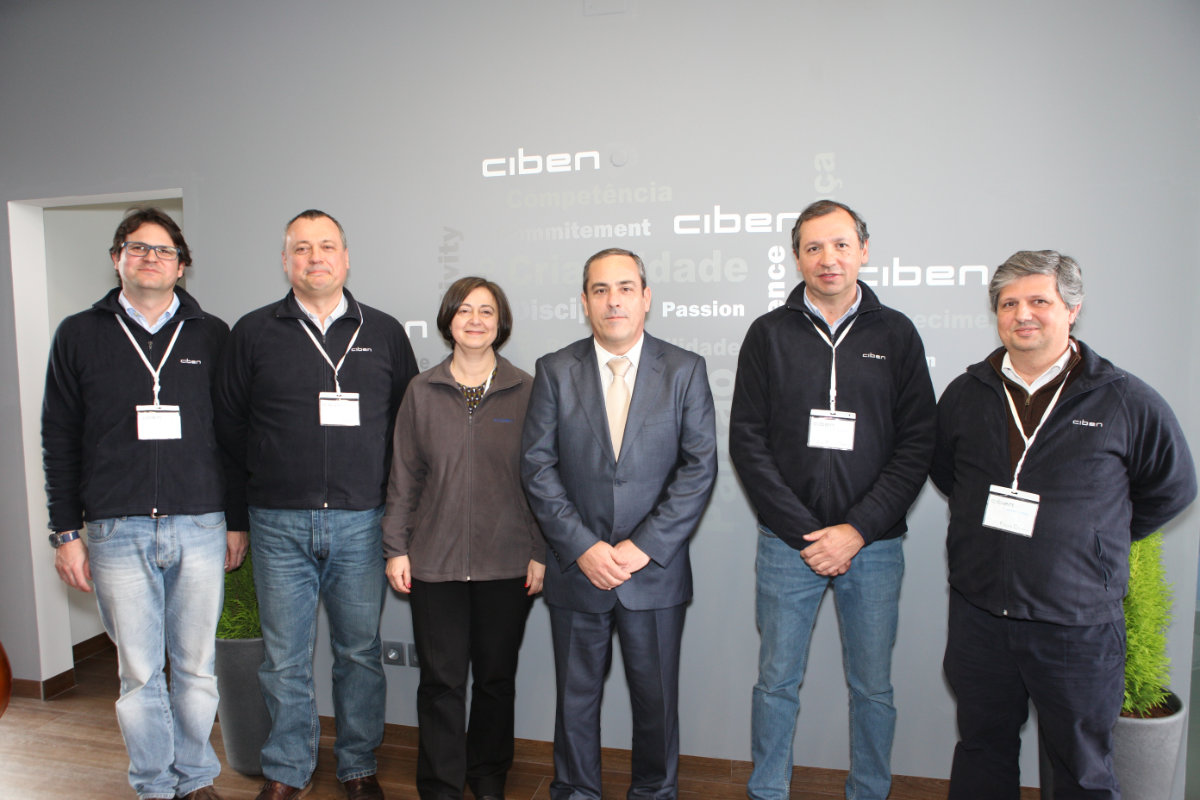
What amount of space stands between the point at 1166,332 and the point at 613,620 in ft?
7.02

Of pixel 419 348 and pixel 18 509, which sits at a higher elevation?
pixel 419 348

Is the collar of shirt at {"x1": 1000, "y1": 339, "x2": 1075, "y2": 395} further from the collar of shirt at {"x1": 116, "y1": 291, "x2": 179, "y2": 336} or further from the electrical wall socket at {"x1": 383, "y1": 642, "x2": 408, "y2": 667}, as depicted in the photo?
the collar of shirt at {"x1": 116, "y1": 291, "x2": 179, "y2": 336}

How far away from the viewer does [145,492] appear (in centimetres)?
224

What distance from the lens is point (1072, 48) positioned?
2.37m

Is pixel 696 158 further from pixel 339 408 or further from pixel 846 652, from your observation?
pixel 846 652

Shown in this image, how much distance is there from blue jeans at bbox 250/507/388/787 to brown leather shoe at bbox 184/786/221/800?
0.17 m

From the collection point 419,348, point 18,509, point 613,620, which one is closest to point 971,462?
point 613,620

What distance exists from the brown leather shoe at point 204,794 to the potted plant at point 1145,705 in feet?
8.96

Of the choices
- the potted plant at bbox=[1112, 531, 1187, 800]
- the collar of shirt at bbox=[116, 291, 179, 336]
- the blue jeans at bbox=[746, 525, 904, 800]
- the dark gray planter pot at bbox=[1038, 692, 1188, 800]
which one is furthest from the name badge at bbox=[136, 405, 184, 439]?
the potted plant at bbox=[1112, 531, 1187, 800]

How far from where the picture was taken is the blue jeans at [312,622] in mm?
2371

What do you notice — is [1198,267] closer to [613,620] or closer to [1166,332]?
[1166,332]

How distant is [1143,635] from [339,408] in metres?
2.68

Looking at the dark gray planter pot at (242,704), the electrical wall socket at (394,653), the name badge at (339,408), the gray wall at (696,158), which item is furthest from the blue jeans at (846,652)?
the dark gray planter pot at (242,704)

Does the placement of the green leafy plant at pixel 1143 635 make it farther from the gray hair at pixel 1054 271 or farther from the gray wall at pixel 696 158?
the gray hair at pixel 1054 271
